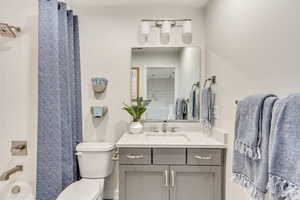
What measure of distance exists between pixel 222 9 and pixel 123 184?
1.90 metres

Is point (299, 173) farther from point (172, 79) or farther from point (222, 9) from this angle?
point (172, 79)

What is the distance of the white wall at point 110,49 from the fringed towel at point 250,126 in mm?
1508

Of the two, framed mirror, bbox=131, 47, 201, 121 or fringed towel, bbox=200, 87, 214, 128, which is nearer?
fringed towel, bbox=200, 87, 214, 128

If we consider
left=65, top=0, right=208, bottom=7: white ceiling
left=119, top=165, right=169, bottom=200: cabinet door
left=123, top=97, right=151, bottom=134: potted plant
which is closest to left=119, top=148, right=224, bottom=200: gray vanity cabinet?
left=119, top=165, right=169, bottom=200: cabinet door

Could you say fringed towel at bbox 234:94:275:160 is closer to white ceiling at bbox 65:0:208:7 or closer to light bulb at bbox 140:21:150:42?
light bulb at bbox 140:21:150:42

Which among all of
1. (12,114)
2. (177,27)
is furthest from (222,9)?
(12,114)

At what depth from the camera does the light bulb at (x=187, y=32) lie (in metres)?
2.34

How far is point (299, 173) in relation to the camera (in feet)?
2.52

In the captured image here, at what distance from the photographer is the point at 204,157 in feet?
6.06

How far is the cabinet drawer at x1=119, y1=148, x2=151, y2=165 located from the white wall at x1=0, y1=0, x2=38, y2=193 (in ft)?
3.02

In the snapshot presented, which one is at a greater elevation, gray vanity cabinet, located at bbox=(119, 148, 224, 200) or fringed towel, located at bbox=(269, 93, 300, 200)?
fringed towel, located at bbox=(269, 93, 300, 200)

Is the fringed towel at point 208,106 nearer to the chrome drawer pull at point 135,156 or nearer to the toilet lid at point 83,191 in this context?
the chrome drawer pull at point 135,156

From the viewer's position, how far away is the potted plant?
2328mm

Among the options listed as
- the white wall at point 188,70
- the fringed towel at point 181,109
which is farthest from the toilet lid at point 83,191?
the white wall at point 188,70
